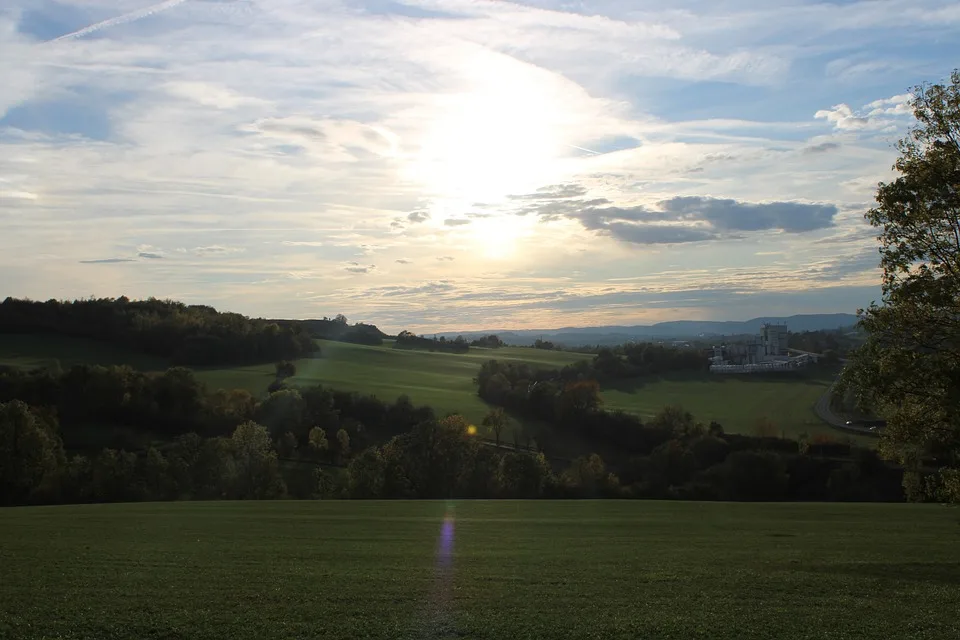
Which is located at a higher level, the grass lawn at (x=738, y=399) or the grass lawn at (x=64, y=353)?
the grass lawn at (x=64, y=353)

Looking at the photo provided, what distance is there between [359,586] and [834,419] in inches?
3157

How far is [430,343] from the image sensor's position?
159 m

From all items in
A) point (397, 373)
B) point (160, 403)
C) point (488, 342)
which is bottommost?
point (160, 403)

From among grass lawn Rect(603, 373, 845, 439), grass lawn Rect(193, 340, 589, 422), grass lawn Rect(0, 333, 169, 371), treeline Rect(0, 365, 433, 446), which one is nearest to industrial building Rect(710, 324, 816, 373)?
grass lawn Rect(603, 373, 845, 439)

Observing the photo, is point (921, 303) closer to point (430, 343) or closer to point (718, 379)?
point (718, 379)

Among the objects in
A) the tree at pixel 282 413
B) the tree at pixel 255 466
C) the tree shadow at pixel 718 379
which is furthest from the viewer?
the tree shadow at pixel 718 379

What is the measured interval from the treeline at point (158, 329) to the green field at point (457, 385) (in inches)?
120

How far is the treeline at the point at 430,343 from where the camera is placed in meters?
156

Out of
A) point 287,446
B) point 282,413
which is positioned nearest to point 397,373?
point 282,413

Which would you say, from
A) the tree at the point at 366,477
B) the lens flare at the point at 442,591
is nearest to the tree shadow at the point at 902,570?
the lens flare at the point at 442,591

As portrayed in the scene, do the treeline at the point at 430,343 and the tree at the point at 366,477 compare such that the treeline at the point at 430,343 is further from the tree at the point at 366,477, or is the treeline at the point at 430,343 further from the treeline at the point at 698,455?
the tree at the point at 366,477

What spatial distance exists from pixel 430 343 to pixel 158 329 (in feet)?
202

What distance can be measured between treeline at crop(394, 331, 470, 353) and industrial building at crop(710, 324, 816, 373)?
5272 cm

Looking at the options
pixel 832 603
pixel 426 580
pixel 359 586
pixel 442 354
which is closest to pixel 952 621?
pixel 832 603
